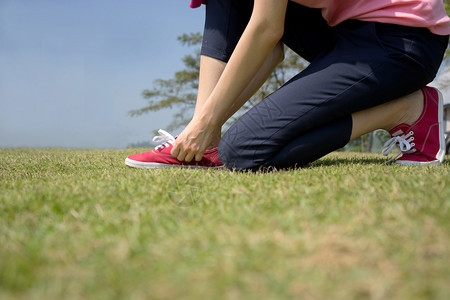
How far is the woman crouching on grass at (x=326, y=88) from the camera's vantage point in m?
1.93

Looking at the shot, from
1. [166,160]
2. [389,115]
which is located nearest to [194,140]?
[166,160]

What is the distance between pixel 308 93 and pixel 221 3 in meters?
0.83

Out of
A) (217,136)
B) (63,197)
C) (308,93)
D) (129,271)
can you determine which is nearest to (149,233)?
(129,271)

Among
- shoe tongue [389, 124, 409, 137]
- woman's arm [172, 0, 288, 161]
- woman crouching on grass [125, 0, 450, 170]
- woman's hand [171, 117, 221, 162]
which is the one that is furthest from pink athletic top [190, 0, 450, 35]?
woman's hand [171, 117, 221, 162]

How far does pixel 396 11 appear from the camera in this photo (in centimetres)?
196

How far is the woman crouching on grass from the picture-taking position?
1928 millimetres

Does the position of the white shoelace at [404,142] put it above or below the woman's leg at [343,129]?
below

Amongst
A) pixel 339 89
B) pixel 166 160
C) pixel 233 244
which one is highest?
pixel 339 89

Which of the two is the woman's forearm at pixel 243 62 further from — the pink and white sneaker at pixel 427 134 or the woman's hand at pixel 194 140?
the pink and white sneaker at pixel 427 134

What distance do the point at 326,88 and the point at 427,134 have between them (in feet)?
2.68

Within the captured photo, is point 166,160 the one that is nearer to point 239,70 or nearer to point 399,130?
point 239,70

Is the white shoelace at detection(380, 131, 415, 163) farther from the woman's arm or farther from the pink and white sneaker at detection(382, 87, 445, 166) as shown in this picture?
the woman's arm

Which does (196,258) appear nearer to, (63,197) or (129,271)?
(129,271)

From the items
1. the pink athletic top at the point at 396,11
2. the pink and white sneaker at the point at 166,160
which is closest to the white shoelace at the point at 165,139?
the pink and white sneaker at the point at 166,160
